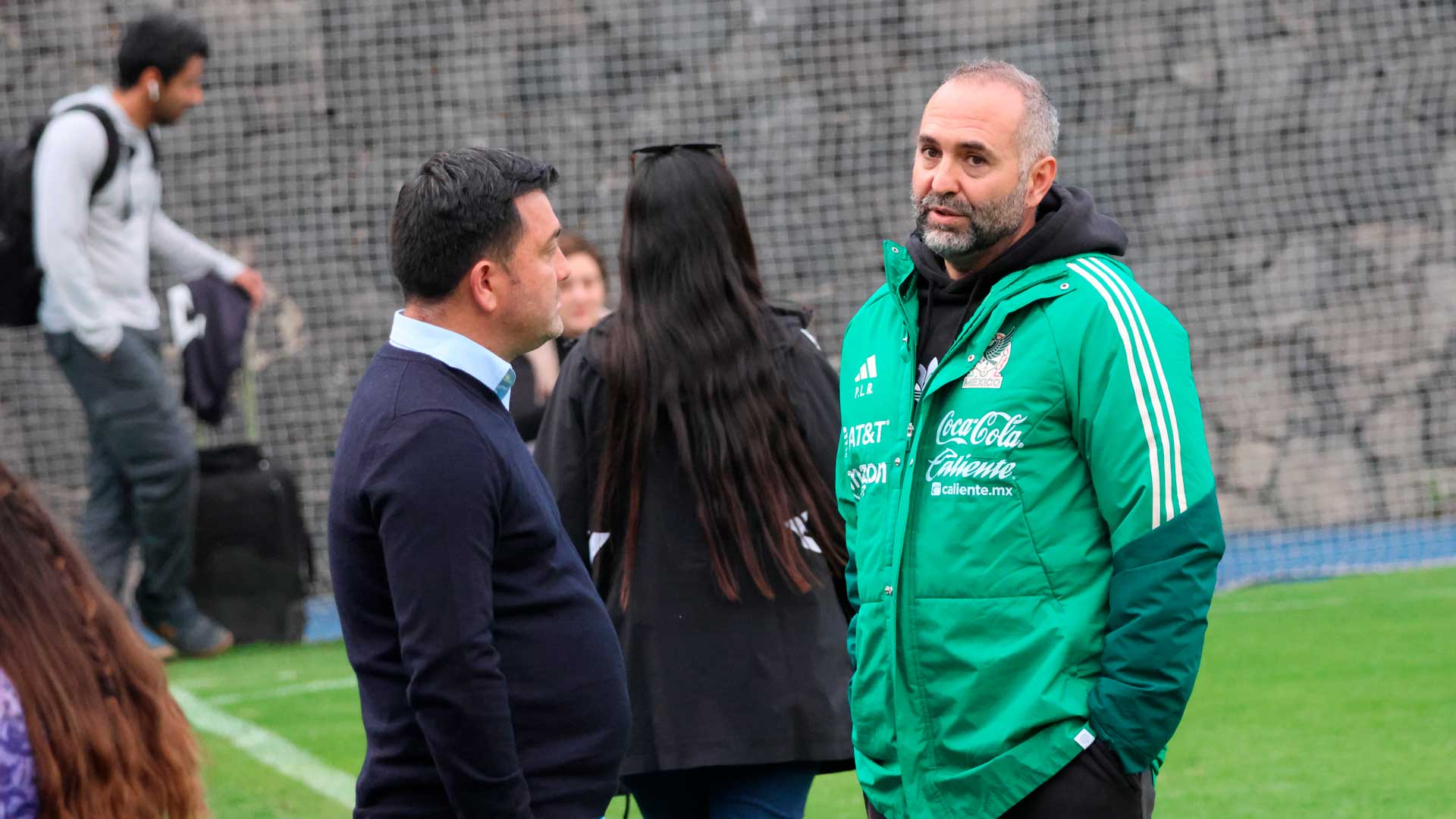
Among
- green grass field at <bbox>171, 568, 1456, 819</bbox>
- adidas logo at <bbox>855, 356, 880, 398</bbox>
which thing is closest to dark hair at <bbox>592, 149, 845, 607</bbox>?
adidas logo at <bbox>855, 356, 880, 398</bbox>

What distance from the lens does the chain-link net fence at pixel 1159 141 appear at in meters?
10.9

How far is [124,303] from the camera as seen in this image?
764 centimetres

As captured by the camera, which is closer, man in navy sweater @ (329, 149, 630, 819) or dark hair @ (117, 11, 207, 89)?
man in navy sweater @ (329, 149, 630, 819)

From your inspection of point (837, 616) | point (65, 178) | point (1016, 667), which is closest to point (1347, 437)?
point (65, 178)

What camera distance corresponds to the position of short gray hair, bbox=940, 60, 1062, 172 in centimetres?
283

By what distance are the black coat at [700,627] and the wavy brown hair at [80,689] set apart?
113 centimetres

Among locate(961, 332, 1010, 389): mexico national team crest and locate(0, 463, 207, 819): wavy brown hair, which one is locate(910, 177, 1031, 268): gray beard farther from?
locate(0, 463, 207, 819): wavy brown hair

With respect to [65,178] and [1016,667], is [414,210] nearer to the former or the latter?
[1016,667]

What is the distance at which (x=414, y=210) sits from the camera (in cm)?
255

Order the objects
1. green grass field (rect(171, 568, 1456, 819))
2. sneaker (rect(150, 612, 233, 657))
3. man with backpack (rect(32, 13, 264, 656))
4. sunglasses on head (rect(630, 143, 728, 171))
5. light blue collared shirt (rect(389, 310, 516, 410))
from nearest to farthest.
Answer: light blue collared shirt (rect(389, 310, 516, 410))
sunglasses on head (rect(630, 143, 728, 171))
green grass field (rect(171, 568, 1456, 819))
man with backpack (rect(32, 13, 264, 656))
sneaker (rect(150, 612, 233, 657))

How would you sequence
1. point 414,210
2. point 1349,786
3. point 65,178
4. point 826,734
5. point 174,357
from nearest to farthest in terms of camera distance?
point 414,210 → point 826,734 → point 1349,786 → point 65,178 → point 174,357

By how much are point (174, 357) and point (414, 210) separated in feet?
27.6

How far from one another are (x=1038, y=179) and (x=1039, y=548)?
590mm

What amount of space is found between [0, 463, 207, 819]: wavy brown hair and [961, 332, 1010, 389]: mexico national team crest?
1.20m
